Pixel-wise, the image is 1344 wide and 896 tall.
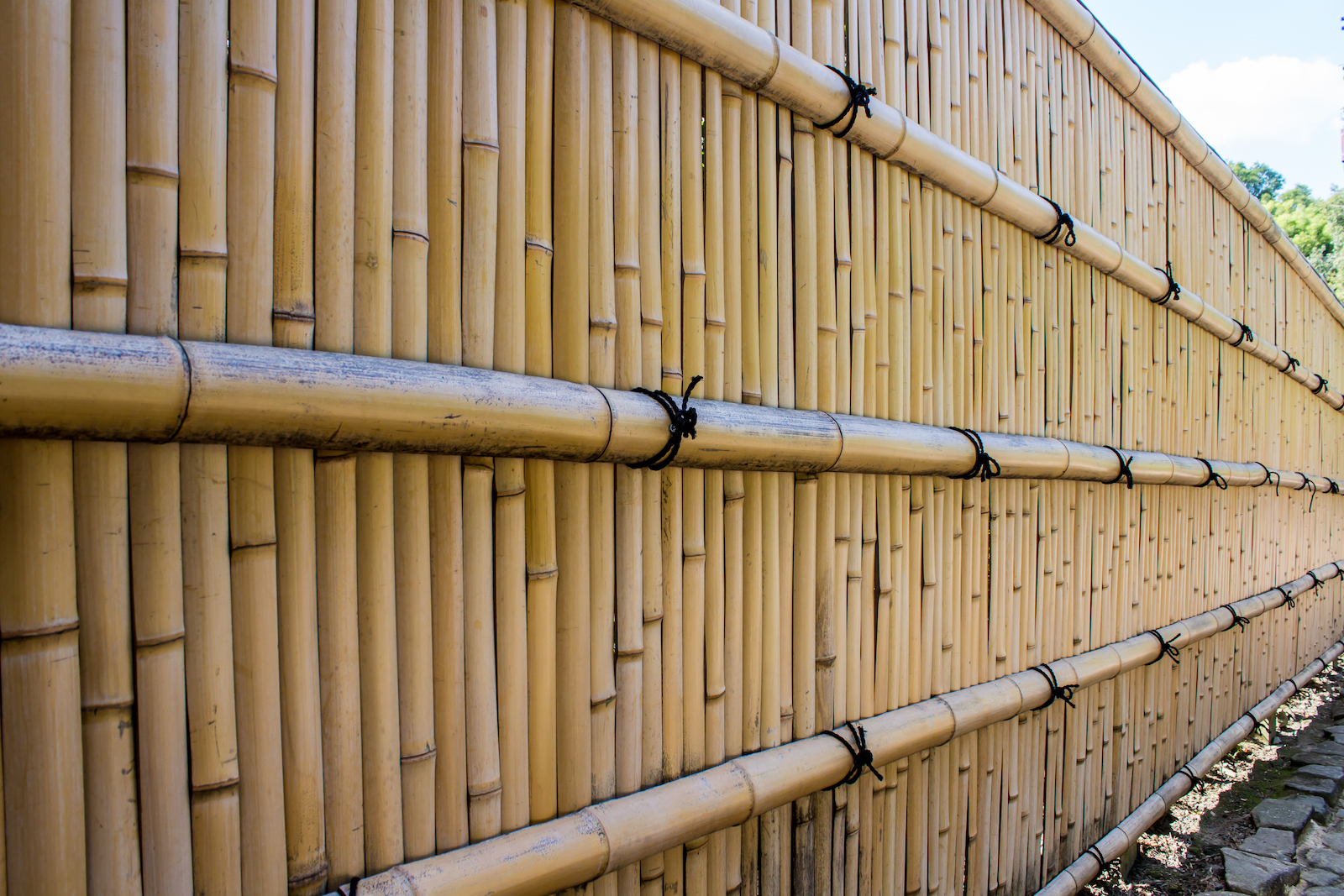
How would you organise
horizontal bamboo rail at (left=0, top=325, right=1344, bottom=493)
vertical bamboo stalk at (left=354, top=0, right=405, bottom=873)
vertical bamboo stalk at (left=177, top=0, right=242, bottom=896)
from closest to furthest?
1. horizontal bamboo rail at (left=0, top=325, right=1344, bottom=493)
2. vertical bamboo stalk at (left=177, top=0, right=242, bottom=896)
3. vertical bamboo stalk at (left=354, top=0, right=405, bottom=873)

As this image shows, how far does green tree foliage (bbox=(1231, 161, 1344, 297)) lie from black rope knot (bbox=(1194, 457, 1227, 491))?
6137mm

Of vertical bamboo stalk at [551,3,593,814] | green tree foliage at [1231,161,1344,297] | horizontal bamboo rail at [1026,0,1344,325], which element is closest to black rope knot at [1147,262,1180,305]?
horizontal bamboo rail at [1026,0,1344,325]

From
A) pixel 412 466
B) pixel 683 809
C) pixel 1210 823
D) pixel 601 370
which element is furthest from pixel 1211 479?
pixel 412 466

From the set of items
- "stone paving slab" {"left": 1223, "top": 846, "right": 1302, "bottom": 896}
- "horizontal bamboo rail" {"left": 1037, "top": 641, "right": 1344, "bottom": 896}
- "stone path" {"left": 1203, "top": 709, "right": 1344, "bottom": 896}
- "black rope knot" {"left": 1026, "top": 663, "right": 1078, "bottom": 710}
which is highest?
"black rope knot" {"left": 1026, "top": 663, "right": 1078, "bottom": 710}

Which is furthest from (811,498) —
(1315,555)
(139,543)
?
(1315,555)

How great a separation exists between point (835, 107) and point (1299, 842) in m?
2.95

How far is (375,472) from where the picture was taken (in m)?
0.99

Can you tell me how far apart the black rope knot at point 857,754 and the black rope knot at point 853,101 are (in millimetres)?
1129

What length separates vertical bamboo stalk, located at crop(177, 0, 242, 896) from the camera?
2.83 feet

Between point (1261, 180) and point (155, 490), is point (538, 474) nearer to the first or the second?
point (155, 490)

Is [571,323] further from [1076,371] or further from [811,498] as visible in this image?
[1076,371]

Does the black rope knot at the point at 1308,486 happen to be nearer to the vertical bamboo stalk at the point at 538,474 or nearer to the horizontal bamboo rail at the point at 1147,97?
the horizontal bamboo rail at the point at 1147,97

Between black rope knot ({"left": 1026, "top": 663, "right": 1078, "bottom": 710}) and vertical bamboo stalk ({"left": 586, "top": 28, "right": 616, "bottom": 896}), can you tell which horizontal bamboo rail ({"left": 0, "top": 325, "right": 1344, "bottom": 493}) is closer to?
vertical bamboo stalk ({"left": 586, "top": 28, "right": 616, "bottom": 896})

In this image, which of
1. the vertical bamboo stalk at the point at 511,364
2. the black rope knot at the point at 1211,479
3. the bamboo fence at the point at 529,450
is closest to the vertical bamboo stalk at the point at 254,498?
the bamboo fence at the point at 529,450
